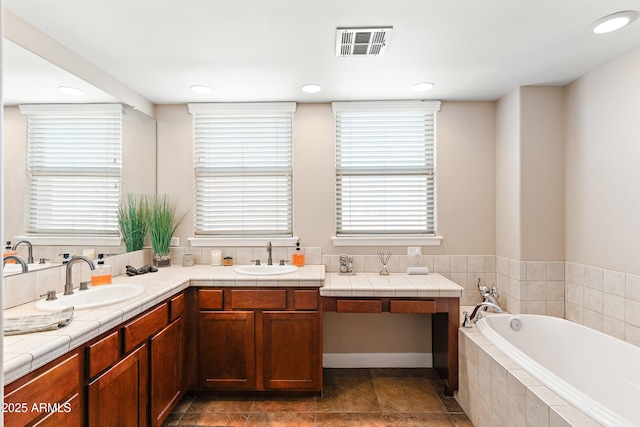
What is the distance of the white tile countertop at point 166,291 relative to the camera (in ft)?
4.65

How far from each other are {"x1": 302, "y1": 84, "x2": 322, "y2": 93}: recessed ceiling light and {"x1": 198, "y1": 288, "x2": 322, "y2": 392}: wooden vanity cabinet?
1627 mm

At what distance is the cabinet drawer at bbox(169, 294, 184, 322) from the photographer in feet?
8.09

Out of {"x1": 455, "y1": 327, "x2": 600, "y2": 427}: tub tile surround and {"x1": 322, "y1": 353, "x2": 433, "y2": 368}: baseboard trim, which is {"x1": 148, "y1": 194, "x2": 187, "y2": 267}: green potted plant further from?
{"x1": 455, "y1": 327, "x2": 600, "y2": 427}: tub tile surround

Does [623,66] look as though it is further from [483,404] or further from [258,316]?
[258,316]

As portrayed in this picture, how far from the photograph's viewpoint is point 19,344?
1.44 meters

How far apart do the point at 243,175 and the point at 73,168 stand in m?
1.37

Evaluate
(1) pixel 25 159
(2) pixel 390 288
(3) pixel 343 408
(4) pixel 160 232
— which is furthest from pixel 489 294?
(1) pixel 25 159

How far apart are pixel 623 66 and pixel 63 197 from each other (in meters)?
3.76

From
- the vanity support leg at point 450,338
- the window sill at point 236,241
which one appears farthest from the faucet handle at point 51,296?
the vanity support leg at point 450,338

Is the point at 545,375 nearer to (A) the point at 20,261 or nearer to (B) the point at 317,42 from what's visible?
(B) the point at 317,42

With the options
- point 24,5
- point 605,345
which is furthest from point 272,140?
point 605,345

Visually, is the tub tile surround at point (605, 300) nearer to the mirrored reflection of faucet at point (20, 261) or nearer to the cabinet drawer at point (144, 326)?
the cabinet drawer at point (144, 326)

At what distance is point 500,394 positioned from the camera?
2.08 metres

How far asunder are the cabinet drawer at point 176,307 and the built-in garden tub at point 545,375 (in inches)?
81.1
